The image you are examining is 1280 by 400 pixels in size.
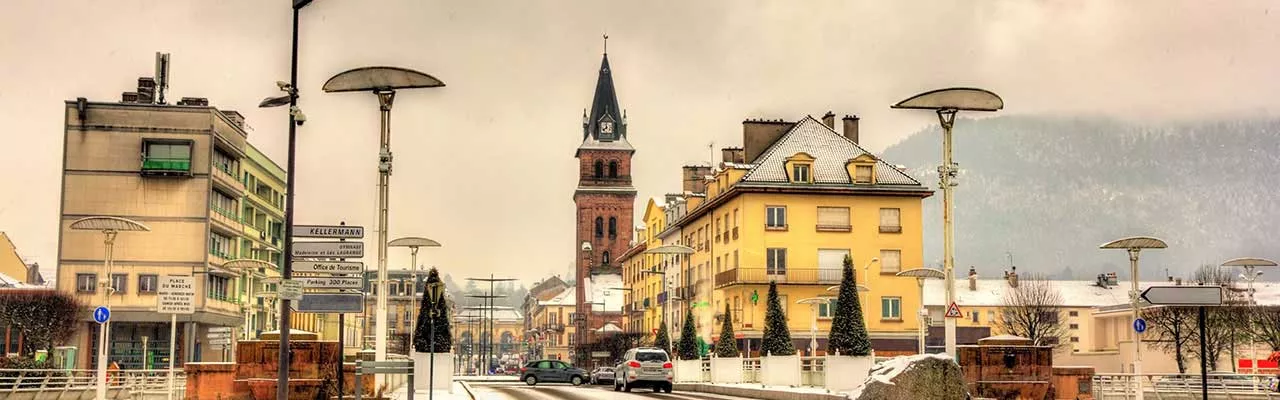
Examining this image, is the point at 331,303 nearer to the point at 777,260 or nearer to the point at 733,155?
the point at 777,260

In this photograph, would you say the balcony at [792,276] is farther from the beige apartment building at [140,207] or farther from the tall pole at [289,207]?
the tall pole at [289,207]

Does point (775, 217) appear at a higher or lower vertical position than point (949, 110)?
higher

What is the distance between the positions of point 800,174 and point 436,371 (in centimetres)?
3218

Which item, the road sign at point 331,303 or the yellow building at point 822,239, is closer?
the road sign at point 331,303

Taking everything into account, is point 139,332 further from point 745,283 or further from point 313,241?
point 313,241

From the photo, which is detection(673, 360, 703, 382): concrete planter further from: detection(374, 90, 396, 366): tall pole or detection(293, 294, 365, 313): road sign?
detection(293, 294, 365, 313): road sign

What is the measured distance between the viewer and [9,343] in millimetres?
70312

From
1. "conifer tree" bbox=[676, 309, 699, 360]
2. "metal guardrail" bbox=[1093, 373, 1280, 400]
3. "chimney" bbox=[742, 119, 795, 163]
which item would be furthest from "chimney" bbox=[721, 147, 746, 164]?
"metal guardrail" bbox=[1093, 373, 1280, 400]

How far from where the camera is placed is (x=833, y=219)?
242ft

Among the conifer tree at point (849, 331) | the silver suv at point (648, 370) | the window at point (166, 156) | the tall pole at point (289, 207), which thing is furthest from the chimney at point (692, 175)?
the tall pole at point (289, 207)

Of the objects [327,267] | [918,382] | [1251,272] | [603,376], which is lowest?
[603,376]

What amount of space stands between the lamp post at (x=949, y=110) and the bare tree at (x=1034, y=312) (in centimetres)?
7343

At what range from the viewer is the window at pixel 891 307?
73562mm

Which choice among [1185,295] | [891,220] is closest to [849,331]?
[1185,295]
